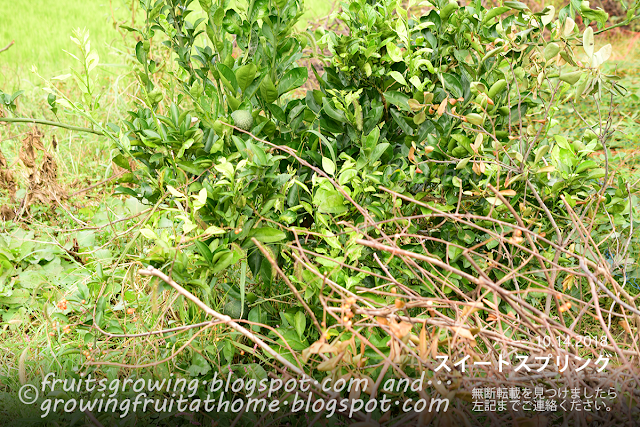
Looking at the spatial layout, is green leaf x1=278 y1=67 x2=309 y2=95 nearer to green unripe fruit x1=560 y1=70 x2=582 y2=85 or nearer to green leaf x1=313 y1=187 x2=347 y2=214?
green leaf x1=313 y1=187 x2=347 y2=214

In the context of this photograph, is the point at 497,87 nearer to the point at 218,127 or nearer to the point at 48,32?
the point at 218,127

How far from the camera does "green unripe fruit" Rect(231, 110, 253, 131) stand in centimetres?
151

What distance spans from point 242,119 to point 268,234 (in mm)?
364

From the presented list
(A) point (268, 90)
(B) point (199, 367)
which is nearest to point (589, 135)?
(A) point (268, 90)

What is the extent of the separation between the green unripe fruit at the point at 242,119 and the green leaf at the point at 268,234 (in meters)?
0.32

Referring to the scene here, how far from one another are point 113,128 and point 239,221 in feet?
1.88

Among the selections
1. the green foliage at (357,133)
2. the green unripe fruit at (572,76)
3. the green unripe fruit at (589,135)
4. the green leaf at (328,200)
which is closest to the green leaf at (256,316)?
the green foliage at (357,133)

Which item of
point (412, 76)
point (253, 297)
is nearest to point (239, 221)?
point (253, 297)

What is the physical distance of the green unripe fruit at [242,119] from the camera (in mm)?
1515

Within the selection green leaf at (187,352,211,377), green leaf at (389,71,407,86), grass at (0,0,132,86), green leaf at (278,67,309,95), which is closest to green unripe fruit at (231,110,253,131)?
green leaf at (278,67,309,95)

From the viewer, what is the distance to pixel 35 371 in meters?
1.82

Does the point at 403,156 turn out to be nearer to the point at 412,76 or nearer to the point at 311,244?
the point at 412,76

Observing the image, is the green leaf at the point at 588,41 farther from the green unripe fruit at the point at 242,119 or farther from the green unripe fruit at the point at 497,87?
the green unripe fruit at the point at 242,119

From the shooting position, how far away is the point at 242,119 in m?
1.52
